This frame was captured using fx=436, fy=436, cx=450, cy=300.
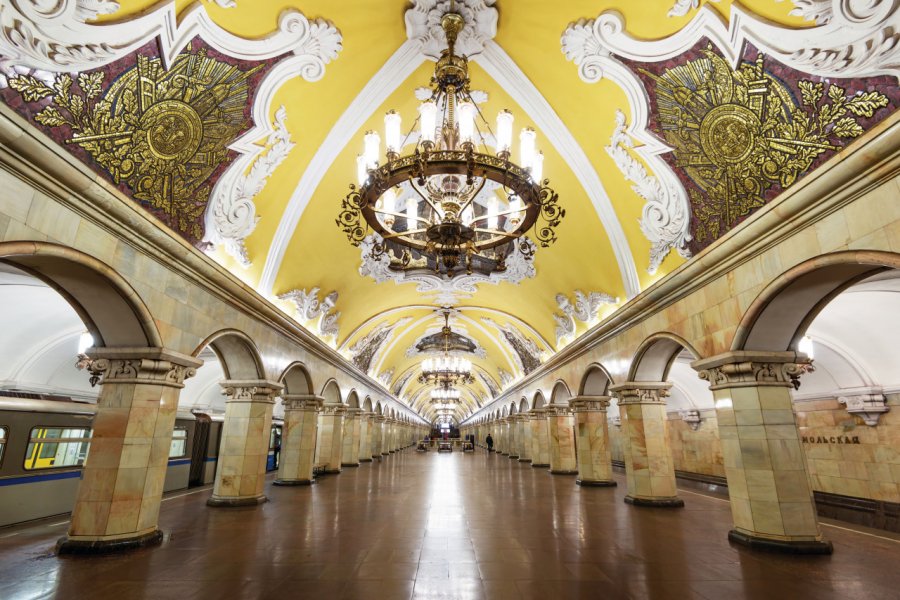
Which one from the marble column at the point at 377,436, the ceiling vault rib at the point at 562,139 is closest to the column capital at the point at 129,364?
the ceiling vault rib at the point at 562,139

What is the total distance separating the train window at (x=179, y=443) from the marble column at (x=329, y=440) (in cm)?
389

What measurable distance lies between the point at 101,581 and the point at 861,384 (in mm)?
12467

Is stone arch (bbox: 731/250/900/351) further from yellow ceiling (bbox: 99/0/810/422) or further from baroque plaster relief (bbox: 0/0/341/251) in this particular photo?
baroque plaster relief (bbox: 0/0/341/251)

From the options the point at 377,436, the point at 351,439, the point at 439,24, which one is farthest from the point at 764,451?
the point at 377,436

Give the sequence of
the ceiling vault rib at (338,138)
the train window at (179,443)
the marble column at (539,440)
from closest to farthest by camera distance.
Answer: the ceiling vault rib at (338,138) → the train window at (179,443) → the marble column at (539,440)

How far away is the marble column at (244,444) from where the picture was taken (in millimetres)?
7535

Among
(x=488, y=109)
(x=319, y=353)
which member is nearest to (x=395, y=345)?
(x=319, y=353)

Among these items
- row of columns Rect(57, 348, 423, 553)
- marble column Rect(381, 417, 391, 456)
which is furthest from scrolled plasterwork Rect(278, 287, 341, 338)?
marble column Rect(381, 417, 391, 456)

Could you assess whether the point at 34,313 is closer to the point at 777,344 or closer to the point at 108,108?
the point at 108,108

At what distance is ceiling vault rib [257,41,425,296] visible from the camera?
19.1 feet

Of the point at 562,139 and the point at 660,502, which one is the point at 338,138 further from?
the point at 660,502

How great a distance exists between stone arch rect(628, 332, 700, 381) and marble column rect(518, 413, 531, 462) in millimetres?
10613

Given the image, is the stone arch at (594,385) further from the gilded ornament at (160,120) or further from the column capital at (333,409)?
the gilded ornament at (160,120)

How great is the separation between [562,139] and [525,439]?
1505 centimetres
